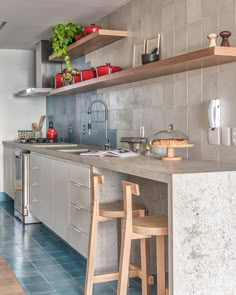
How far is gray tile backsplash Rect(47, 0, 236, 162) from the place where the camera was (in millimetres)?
2959

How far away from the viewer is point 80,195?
144 inches

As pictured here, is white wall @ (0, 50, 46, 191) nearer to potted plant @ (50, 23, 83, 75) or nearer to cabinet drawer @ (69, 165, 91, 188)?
potted plant @ (50, 23, 83, 75)

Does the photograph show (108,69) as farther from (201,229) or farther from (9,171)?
(9,171)

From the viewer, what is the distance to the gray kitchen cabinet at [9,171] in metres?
6.30

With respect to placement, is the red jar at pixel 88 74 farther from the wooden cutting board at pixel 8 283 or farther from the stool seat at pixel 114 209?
the wooden cutting board at pixel 8 283

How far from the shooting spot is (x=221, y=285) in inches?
94.7

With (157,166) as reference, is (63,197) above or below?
below

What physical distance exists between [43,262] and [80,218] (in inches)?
22.7

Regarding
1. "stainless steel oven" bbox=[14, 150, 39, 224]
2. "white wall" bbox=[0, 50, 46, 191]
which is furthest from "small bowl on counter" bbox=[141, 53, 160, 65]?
"white wall" bbox=[0, 50, 46, 191]

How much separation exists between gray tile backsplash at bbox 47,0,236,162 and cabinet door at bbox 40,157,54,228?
2.22 feet

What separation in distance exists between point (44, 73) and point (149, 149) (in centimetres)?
310

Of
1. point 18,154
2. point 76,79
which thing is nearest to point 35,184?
point 18,154

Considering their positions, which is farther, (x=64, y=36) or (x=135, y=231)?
(x=64, y=36)

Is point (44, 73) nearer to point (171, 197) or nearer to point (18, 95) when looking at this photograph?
point (18, 95)
